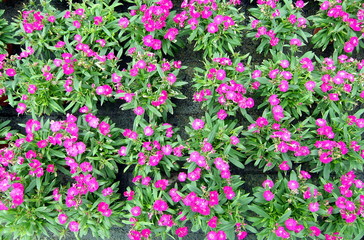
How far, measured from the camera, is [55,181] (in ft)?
10.8

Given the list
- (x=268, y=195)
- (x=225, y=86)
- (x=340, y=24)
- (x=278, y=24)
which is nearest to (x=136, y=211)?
(x=268, y=195)

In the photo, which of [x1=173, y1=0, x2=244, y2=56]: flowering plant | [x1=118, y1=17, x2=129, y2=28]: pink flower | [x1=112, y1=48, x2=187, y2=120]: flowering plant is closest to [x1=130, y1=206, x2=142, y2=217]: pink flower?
[x1=112, y1=48, x2=187, y2=120]: flowering plant

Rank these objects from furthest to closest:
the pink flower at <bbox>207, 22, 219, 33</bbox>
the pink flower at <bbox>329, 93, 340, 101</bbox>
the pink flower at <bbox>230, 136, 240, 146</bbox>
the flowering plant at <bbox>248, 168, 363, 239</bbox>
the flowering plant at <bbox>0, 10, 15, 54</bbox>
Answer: the flowering plant at <bbox>0, 10, 15, 54</bbox> < the pink flower at <bbox>207, 22, 219, 33</bbox> < the pink flower at <bbox>329, 93, 340, 101</bbox> < the pink flower at <bbox>230, 136, 240, 146</bbox> < the flowering plant at <bbox>248, 168, 363, 239</bbox>

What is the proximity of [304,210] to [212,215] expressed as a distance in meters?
0.97

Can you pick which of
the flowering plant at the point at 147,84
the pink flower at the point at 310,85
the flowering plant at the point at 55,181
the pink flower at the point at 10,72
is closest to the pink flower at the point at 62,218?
the flowering plant at the point at 55,181

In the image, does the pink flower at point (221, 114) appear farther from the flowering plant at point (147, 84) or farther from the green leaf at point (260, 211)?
the green leaf at point (260, 211)

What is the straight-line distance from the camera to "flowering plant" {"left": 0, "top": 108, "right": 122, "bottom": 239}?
117 inches

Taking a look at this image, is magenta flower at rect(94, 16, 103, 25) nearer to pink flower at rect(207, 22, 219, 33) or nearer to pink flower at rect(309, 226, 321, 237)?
pink flower at rect(207, 22, 219, 33)

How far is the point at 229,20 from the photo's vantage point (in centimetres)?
326

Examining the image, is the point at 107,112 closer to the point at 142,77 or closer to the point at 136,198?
the point at 142,77

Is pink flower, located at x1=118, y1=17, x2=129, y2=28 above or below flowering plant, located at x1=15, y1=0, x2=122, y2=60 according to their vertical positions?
above

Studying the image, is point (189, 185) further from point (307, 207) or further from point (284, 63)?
point (284, 63)

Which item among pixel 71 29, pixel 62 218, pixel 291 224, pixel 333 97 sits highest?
pixel 71 29

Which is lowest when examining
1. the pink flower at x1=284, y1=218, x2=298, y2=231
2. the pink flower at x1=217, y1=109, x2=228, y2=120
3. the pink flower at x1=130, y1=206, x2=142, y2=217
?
the pink flower at x1=130, y1=206, x2=142, y2=217
